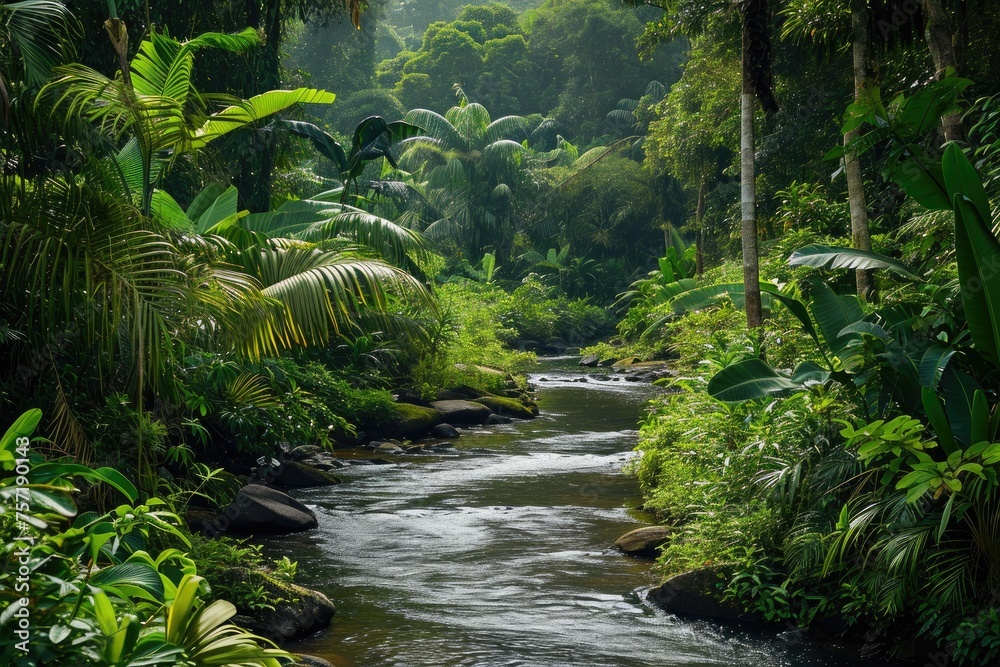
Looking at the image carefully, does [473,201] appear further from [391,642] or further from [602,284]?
[391,642]

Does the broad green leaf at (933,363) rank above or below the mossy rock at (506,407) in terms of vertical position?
above

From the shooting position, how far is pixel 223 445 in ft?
36.0

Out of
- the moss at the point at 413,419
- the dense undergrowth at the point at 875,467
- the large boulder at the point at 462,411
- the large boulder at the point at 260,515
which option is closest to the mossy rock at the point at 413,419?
the moss at the point at 413,419

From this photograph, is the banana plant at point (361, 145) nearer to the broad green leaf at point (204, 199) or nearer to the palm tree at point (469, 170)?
the broad green leaf at point (204, 199)

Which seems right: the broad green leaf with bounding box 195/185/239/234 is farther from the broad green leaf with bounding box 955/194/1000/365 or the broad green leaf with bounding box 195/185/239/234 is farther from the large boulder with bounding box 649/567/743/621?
the broad green leaf with bounding box 955/194/1000/365

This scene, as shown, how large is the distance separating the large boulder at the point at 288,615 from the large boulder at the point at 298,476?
15.7ft

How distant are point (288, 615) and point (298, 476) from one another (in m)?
5.25

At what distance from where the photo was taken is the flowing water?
6.29 m

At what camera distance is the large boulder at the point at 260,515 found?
909 centimetres

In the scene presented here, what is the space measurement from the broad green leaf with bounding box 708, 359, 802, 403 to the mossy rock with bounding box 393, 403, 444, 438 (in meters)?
8.89

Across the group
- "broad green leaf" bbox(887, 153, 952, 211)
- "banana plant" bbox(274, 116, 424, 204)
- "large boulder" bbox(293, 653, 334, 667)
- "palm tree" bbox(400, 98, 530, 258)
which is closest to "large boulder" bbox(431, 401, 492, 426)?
"banana plant" bbox(274, 116, 424, 204)

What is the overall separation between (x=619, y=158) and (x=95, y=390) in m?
31.7

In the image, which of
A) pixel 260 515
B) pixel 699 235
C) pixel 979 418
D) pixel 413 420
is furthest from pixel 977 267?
pixel 699 235

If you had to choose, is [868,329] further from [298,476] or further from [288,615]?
[298,476]
